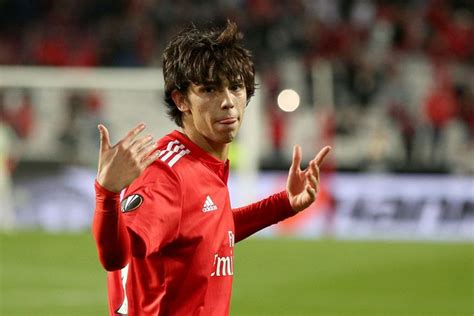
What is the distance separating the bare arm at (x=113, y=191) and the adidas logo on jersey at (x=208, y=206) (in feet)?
1.50

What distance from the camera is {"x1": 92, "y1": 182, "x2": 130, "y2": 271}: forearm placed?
352 cm

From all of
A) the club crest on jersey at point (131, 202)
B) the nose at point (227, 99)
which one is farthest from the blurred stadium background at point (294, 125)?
the club crest on jersey at point (131, 202)

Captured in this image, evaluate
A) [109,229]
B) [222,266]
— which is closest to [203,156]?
[222,266]

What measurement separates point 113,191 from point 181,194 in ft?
1.50

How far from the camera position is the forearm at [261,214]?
4.99 meters

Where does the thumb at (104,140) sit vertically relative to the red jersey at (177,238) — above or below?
above

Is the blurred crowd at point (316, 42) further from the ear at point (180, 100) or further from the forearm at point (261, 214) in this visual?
the ear at point (180, 100)

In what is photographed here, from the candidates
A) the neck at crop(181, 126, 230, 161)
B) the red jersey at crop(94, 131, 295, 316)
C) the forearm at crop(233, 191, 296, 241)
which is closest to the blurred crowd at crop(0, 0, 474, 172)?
the forearm at crop(233, 191, 296, 241)

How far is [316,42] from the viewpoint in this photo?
2192 cm

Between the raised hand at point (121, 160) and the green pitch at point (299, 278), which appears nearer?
the raised hand at point (121, 160)

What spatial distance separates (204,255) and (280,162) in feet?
47.7

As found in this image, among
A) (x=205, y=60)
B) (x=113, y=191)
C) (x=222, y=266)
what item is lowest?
(x=222, y=266)

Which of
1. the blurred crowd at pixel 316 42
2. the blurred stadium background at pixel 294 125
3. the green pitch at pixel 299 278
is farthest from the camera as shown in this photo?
the blurred crowd at pixel 316 42

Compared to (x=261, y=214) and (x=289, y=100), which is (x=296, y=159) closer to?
(x=261, y=214)
